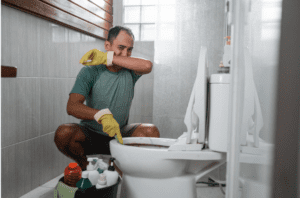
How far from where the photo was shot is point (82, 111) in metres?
1.35

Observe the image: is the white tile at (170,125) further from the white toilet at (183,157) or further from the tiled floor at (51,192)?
the white toilet at (183,157)

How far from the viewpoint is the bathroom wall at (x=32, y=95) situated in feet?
4.26

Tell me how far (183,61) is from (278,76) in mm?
1787

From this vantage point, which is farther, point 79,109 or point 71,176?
point 79,109

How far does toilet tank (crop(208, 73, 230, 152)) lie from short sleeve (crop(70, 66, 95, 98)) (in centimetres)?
77

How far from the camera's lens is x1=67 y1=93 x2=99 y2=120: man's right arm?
134cm

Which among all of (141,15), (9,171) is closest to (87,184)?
(9,171)

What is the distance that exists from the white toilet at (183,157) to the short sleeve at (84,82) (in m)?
0.42

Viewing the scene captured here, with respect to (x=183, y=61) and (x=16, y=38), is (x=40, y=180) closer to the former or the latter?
(x=16, y=38)

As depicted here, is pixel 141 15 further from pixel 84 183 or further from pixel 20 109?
pixel 84 183

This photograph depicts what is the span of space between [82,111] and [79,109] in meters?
0.03

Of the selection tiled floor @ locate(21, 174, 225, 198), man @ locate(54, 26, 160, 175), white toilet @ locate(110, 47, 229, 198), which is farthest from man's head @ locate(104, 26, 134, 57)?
tiled floor @ locate(21, 174, 225, 198)

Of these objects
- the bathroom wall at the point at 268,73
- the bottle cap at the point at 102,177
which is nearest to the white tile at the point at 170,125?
the bottle cap at the point at 102,177

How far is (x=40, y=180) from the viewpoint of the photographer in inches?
63.0
